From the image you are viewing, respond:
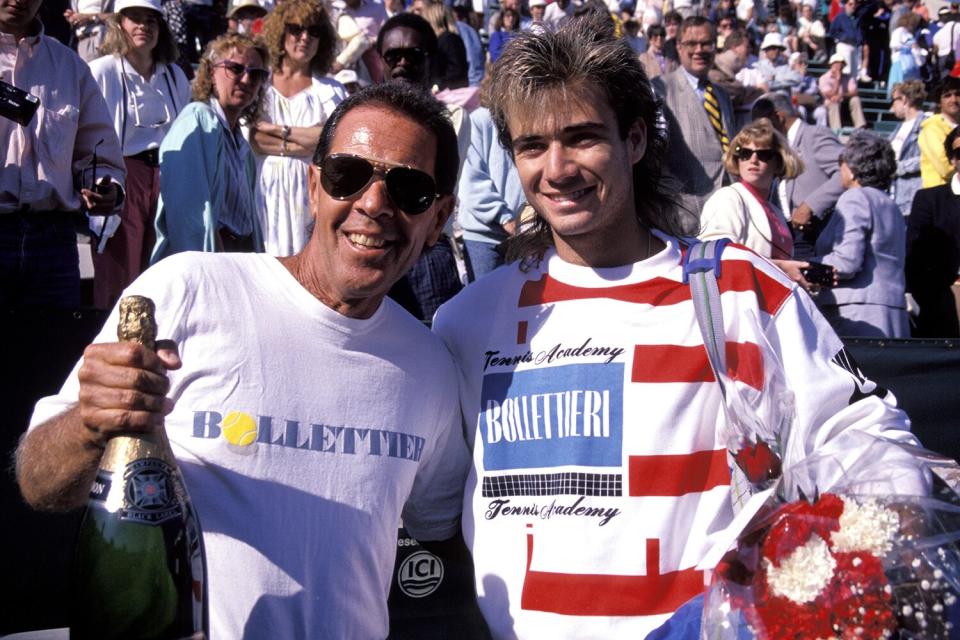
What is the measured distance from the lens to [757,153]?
6.39 metres

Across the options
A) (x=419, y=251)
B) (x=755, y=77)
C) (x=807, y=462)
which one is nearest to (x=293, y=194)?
Result: (x=419, y=251)

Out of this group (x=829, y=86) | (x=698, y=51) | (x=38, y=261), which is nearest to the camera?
(x=38, y=261)

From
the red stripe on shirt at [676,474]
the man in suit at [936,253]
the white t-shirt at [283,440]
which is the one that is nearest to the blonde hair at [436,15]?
the man in suit at [936,253]

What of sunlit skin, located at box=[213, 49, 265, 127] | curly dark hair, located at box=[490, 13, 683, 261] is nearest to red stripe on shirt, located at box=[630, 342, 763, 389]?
curly dark hair, located at box=[490, 13, 683, 261]

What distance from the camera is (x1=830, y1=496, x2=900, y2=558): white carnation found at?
1741 mm

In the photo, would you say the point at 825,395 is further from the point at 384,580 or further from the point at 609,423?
the point at 384,580

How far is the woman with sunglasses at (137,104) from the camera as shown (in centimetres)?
570

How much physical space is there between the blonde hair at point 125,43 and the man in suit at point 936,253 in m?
5.10

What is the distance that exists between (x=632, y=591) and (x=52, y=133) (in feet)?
11.0

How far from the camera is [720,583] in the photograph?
1858 mm

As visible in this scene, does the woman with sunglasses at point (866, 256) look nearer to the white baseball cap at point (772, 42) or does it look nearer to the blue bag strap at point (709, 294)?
the blue bag strap at point (709, 294)

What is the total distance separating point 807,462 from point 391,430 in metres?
0.94

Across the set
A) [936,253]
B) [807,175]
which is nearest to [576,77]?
[936,253]

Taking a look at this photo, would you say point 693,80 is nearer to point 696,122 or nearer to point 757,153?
point 696,122
